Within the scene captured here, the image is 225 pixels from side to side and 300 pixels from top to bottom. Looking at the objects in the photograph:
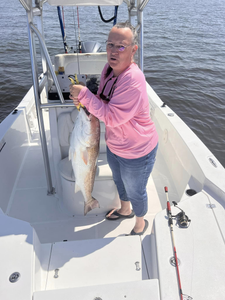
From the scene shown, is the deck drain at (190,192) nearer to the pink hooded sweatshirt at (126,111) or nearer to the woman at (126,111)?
the woman at (126,111)

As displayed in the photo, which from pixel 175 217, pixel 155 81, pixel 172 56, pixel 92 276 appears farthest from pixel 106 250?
pixel 172 56

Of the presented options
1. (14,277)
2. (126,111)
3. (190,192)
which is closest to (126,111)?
(126,111)

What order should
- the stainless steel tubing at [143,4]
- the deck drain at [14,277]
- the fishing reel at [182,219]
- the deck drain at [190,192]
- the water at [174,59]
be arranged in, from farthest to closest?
the water at [174,59] → the stainless steel tubing at [143,4] → the deck drain at [190,192] → the fishing reel at [182,219] → the deck drain at [14,277]

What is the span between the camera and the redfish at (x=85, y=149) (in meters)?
1.74

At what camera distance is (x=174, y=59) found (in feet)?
37.1

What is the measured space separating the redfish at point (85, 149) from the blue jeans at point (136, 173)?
22 cm

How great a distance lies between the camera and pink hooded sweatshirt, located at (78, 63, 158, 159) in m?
1.55

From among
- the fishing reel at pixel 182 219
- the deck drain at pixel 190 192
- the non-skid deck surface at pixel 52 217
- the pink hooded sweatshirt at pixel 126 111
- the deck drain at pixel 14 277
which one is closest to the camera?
the deck drain at pixel 14 277

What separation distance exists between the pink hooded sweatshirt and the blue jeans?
0.06 meters

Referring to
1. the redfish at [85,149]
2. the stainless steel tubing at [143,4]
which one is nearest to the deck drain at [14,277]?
the redfish at [85,149]

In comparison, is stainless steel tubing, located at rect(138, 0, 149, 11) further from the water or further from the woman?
the water

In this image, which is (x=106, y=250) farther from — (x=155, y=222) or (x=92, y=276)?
(x=155, y=222)

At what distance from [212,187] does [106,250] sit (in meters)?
0.99

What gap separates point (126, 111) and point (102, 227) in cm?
150
